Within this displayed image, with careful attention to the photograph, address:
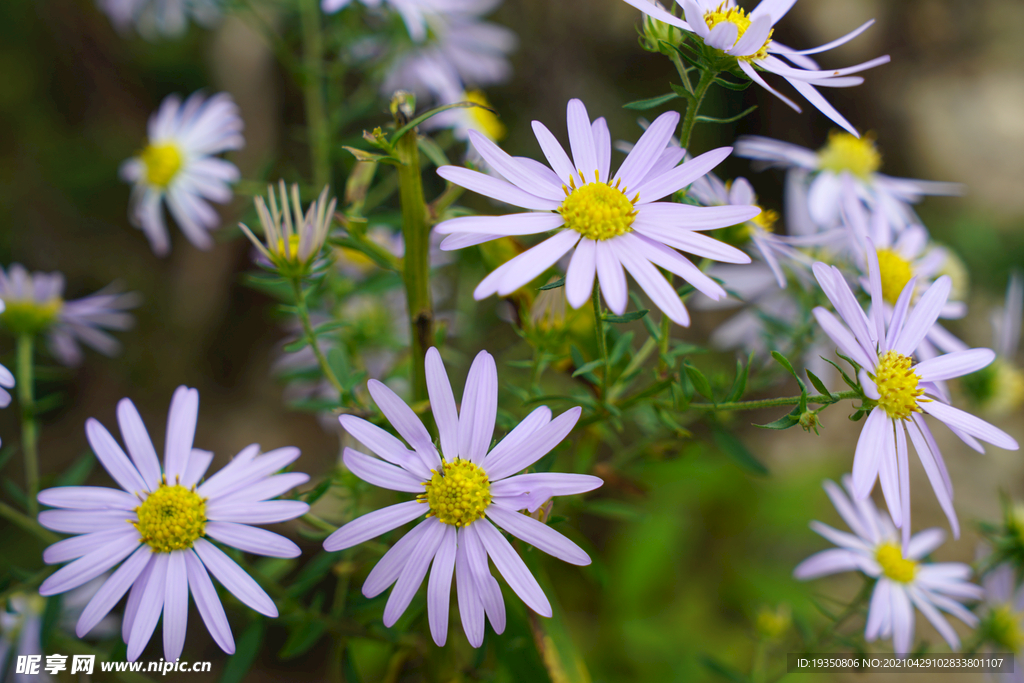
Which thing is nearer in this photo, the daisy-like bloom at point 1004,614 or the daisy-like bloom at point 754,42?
the daisy-like bloom at point 754,42

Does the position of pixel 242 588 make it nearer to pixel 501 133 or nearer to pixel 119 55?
pixel 501 133

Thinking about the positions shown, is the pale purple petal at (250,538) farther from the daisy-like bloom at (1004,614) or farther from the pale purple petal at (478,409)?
the daisy-like bloom at (1004,614)

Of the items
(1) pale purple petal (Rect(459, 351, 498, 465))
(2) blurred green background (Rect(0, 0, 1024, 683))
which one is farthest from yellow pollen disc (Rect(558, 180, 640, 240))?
(2) blurred green background (Rect(0, 0, 1024, 683))

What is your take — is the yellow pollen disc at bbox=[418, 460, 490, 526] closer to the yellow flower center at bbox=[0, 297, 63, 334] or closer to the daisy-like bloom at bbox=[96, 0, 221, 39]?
the yellow flower center at bbox=[0, 297, 63, 334]

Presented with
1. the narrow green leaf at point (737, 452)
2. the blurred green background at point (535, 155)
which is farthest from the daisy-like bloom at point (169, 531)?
the blurred green background at point (535, 155)

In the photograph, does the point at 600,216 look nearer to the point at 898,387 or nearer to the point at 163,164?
the point at 898,387

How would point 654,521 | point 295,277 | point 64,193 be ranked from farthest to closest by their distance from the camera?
point 64,193, point 654,521, point 295,277

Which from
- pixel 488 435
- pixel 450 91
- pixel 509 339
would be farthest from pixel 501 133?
pixel 488 435

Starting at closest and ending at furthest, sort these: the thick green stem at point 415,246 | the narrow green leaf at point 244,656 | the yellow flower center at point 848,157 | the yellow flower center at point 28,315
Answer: the thick green stem at point 415,246
the narrow green leaf at point 244,656
the yellow flower center at point 28,315
the yellow flower center at point 848,157
